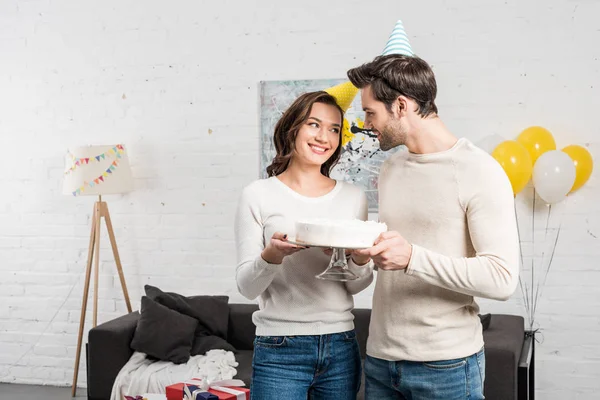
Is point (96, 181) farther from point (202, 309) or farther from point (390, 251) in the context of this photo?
point (390, 251)

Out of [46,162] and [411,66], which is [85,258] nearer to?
[46,162]

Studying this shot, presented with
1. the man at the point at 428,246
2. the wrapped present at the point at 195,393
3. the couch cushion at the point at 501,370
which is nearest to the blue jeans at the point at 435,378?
the man at the point at 428,246

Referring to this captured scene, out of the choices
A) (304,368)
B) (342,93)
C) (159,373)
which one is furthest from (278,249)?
(159,373)

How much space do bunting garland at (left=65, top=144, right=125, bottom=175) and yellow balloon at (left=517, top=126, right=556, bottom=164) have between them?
88.7 inches

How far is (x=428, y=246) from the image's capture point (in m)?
1.75

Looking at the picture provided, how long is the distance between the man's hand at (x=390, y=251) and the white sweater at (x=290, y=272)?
30 centimetres

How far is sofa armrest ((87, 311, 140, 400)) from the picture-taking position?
3.69 meters

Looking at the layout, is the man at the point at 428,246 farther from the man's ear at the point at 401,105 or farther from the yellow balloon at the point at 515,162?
the yellow balloon at the point at 515,162

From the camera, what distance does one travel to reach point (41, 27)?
15.5 feet

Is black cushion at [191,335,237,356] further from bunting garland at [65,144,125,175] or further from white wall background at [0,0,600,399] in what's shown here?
bunting garland at [65,144,125,175]

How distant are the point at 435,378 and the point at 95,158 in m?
2.95

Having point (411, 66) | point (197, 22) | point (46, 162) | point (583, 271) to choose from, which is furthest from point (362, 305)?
point (411, 66)

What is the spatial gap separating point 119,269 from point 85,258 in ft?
1.40

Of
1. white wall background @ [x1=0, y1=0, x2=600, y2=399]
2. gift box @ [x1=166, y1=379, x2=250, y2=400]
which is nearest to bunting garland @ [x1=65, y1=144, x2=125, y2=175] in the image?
white wall background @ [x1=0, y1=0, x2=600, y2=399]
